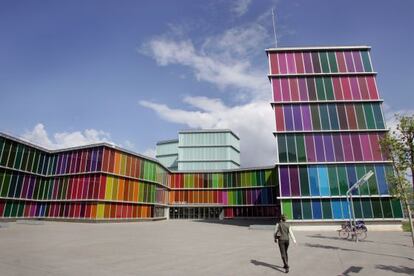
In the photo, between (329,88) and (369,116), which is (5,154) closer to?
(329,88)

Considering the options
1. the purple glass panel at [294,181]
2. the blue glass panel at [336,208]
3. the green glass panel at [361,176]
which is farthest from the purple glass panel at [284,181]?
the green glass panel at [361,176]

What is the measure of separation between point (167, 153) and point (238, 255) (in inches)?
3489

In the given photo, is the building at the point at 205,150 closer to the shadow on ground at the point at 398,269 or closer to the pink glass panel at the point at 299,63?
the pink glass panel at the point at 299,63

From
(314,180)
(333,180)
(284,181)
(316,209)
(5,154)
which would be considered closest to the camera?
(316,209)

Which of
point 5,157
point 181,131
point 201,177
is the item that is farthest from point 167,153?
point 5,157

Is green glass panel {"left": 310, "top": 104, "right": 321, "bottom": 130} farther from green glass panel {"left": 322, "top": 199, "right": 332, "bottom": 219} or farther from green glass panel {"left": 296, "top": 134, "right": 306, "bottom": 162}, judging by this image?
green glass panel {"left": 322, "top": 199, "right": 332, "bottom": 219}

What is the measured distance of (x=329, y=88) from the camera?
39375 mm

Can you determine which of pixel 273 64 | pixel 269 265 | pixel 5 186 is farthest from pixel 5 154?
pixel 269 265

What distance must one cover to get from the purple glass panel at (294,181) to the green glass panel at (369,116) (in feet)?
37.6

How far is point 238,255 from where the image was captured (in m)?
14.1

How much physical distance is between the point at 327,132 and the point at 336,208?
9.58 m

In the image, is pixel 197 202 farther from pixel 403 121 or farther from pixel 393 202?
pixel 403 121

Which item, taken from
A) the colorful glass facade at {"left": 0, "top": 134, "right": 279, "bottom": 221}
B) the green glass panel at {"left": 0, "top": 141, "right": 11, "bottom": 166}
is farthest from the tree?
the green glass panel at {"left": 0, "top": 141, "right": 11, "bottom": 166}

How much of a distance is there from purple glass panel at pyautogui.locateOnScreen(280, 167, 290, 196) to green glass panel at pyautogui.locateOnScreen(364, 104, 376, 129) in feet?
41.2
